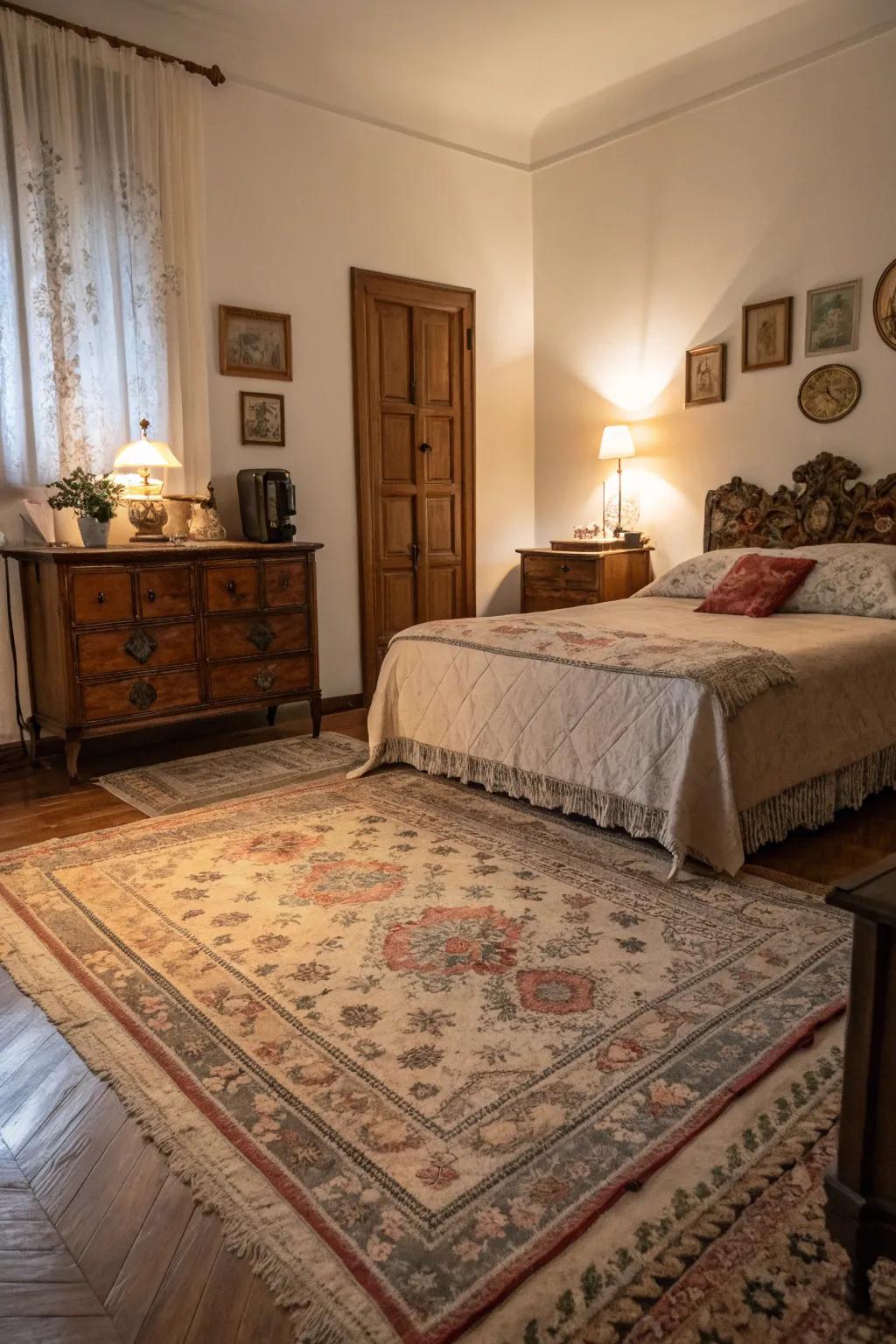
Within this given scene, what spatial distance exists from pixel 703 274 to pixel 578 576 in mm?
1684

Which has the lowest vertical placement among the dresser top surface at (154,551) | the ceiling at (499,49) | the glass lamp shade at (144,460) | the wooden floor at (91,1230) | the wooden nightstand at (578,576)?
the wooden floor at (91,1230)

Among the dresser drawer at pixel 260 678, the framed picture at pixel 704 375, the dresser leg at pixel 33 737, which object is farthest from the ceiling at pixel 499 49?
the dresser leg at pixel 33 737

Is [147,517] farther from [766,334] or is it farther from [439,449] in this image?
[766,334]

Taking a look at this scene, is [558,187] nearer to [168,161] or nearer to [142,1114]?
[168,161]

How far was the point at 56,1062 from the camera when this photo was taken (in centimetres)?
187

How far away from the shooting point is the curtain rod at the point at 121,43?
3691 mm

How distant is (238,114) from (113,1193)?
457 cm

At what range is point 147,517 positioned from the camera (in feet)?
13.3

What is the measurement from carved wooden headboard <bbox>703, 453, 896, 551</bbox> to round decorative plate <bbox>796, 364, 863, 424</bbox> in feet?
0.68

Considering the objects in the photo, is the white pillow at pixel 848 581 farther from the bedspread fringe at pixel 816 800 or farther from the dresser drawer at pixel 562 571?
the dresser drawer at pixel 562 571

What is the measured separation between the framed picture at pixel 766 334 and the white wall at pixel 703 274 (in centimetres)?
5

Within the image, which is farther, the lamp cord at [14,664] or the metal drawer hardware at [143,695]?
the lamp cord at [14,664]

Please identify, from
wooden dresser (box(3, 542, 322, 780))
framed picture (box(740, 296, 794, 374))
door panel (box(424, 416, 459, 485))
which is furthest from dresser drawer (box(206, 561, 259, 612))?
framed picture (box(740, 296, 794, 374))

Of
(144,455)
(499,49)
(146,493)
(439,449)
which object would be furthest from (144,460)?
(499,49)
